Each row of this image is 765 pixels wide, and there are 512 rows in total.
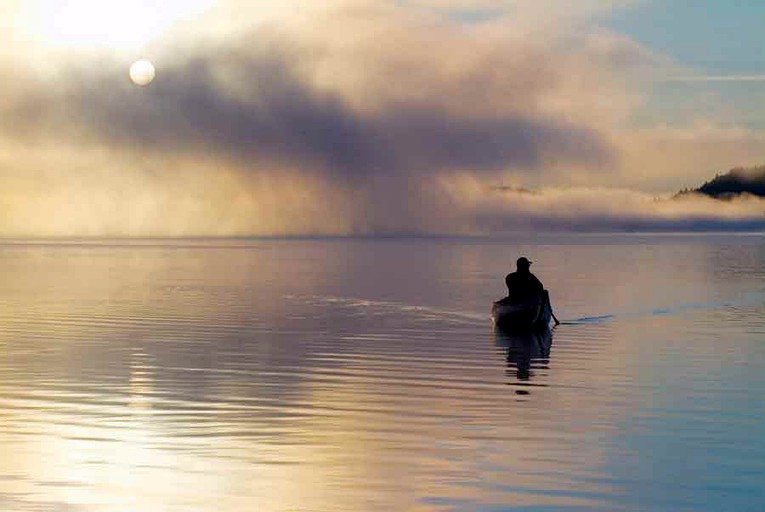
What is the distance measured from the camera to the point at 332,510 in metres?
15.5

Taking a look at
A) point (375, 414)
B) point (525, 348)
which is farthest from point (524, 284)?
point (375, 414)

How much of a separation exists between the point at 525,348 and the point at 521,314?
7.00 m

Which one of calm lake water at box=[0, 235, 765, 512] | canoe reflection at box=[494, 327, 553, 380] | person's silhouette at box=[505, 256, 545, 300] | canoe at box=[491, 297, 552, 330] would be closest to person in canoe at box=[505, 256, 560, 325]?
person's silhouette at box=[505, 256, 545, 300]

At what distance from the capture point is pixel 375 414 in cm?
2341

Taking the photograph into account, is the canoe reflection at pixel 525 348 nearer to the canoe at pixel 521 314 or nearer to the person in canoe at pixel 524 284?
the canoe at pixel 521 314

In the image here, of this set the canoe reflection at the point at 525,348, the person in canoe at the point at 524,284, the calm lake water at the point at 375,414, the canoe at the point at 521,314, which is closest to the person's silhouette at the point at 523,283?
the person in canoe at the point at 524,284

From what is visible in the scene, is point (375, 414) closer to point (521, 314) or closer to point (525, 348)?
point (525, 348)

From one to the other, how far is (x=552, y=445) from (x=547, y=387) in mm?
7993

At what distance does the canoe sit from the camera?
149ft

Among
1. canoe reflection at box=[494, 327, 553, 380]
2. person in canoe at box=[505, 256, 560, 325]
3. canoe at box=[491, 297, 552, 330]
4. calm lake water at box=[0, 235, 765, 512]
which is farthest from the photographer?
person in canoe at box=[505, 256, 560, 325]

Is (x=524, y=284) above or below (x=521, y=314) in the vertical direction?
above

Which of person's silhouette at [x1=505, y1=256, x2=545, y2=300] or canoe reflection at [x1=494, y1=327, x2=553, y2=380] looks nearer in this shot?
canoe reflection at [x1=494, y1=327, x2=553, y2=380]

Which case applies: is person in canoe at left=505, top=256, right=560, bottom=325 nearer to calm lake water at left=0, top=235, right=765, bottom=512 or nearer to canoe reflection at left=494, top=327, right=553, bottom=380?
canoe reflection at left=494, top=327, right=553, bottom=380

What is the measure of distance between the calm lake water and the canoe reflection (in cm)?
22
